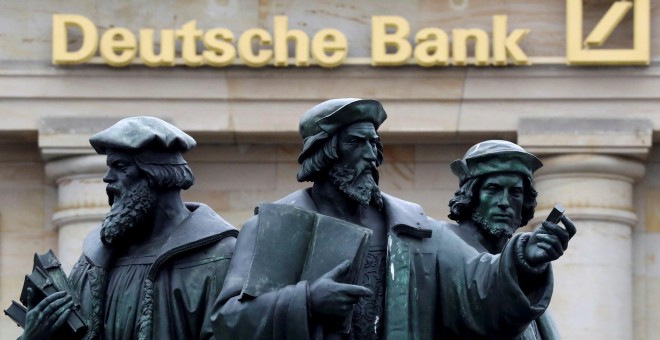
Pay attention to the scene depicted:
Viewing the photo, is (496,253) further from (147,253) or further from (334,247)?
(147,253)

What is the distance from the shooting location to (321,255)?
19.3m

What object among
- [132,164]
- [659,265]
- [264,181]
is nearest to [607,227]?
[659,265]

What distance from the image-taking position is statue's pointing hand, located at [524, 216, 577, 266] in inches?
739

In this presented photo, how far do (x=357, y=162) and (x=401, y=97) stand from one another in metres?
28.6

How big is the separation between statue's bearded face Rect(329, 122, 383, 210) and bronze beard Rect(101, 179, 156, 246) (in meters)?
1.32

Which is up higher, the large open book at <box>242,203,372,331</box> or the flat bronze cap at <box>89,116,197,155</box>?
the flat bronze cap at <box>89,116,197,155</box>

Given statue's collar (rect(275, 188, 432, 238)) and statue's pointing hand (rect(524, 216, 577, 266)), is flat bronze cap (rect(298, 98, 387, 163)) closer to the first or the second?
statue's collar (rect(275, 188, 432, 238))

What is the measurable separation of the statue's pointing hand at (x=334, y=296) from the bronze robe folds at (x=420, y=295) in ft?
0.18

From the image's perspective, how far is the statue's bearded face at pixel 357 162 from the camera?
63.7 feet

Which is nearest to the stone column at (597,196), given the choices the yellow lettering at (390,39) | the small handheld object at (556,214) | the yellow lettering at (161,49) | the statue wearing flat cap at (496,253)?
the yellow lettering at (390,39)

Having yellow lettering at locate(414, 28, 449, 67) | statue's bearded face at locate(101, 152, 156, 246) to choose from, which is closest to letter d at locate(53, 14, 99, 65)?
yellow lettering at locate(414, 28, 449, 67)

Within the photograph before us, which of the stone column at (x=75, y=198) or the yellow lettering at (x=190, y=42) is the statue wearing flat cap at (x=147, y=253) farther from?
the yellow lettering at (x=190, y=42)

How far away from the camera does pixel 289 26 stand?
48.1m

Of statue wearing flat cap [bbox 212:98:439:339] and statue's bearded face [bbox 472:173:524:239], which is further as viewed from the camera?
statue's bearded face [bbox 472:173:524:239]
